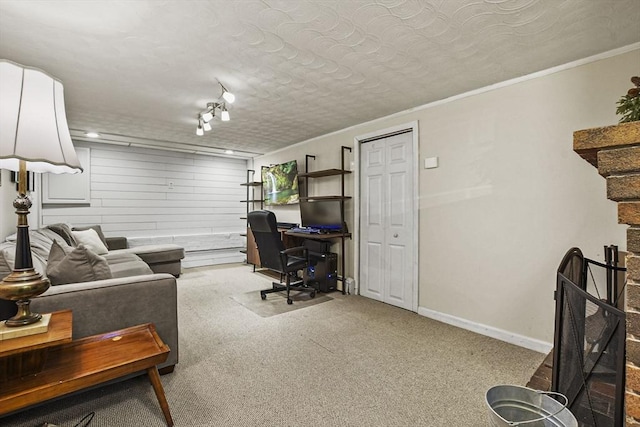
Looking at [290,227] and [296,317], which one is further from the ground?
[290,227]

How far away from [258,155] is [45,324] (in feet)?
17.3

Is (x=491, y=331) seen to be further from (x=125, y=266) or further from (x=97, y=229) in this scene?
(x=97, y=229)

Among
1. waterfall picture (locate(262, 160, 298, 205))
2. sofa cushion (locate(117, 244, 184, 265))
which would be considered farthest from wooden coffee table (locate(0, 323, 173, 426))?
waterfall picture (locate(262, 160, 298, 205))

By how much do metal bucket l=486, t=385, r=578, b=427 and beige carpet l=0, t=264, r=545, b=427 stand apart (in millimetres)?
627

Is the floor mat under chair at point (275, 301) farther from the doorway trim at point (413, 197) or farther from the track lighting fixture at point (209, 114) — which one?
the track lighting fixture at point (209, 114)

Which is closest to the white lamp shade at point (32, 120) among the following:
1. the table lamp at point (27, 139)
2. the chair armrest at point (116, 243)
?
the table lamp at point (27, 139)

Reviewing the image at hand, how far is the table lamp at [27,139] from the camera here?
1.19 meters

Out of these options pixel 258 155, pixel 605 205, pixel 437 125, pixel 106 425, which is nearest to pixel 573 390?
pixel 605 205

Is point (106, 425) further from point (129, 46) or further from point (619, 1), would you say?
point (619, 1)

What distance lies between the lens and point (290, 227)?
509 centimetres

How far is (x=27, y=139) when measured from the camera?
1.21 meters

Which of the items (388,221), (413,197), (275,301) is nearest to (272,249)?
(275,301)

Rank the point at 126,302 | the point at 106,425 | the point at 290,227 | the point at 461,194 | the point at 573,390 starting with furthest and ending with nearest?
the point at 290,227
the point at 461,194
the point at 126,302
the point at 106,425
the point at 573,390

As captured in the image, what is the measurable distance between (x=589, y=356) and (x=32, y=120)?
2320 mm
